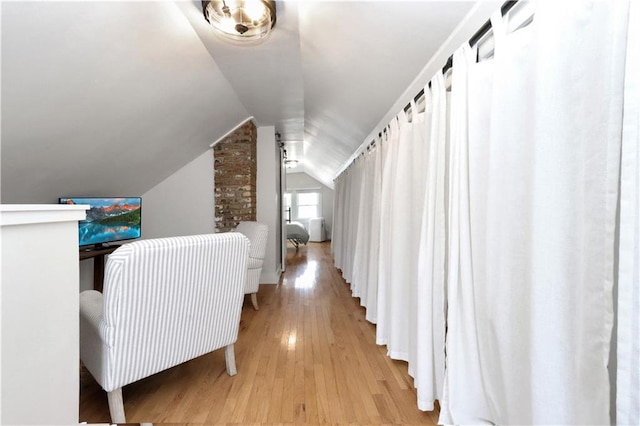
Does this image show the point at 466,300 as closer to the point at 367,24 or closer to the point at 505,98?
the point at 505,98

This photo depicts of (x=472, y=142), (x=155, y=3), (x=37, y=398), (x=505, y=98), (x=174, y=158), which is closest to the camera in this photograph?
(x=37, y=398)

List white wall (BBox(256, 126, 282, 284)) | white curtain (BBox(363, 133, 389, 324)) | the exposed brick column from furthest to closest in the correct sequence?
1. white wall (BBox(256, 126, 282, 284))
2. the exposed brick column
3. white curtain (BBox(363, 133, 389, 324))

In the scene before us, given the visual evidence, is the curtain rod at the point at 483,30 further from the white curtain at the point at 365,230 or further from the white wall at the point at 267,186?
the white wall at the point at 267,186

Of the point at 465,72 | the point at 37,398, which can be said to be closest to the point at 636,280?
the point at 465,72

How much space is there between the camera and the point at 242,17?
1.40 metres

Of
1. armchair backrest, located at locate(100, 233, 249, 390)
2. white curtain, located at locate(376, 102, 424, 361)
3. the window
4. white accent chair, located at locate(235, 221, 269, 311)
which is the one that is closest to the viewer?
armchair backrest, located at locate(100, 233, 249, 390)

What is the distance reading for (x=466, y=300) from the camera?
44.5 inches

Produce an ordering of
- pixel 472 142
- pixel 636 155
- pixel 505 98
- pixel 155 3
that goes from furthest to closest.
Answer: pixel 155 3 < pixel 472 142 < pixel 505 98 < pixel 636 155

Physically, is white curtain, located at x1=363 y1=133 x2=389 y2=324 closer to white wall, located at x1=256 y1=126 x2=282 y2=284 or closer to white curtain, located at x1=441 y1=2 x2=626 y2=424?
white curtain, located at x1=441 y1=2 x2=626 y2=424

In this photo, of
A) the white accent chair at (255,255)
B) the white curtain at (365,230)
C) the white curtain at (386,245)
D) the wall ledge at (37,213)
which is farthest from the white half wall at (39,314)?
the white curtain at (365,230)

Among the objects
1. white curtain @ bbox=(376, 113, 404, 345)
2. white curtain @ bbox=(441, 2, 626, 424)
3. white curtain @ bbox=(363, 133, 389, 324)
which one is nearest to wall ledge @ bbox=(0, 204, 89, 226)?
white curtain @ bbox=(441, 2, 626, 424)

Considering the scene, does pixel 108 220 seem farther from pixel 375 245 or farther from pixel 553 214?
pixel 553 214

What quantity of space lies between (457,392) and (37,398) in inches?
58.9

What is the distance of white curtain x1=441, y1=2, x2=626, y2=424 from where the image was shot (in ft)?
2.24
